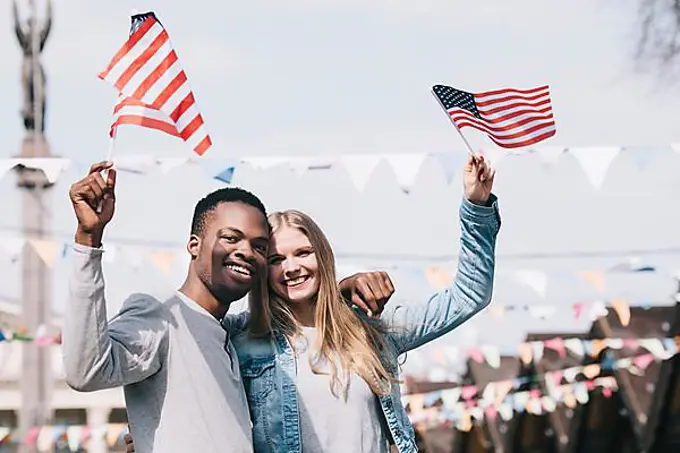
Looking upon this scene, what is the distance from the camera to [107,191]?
4.42m

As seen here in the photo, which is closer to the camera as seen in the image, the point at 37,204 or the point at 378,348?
the point at 378,348

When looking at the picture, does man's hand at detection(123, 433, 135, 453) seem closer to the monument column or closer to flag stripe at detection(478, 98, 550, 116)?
flag stripe at detection(478, 98, 550, 116)

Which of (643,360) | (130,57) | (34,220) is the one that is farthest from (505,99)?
(34,220)

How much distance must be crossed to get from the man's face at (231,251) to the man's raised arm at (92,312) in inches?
16.5

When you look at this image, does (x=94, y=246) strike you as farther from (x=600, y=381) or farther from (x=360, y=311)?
(x=600, y=381)

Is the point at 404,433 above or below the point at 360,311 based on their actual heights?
below

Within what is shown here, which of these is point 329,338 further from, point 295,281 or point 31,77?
point 31,77

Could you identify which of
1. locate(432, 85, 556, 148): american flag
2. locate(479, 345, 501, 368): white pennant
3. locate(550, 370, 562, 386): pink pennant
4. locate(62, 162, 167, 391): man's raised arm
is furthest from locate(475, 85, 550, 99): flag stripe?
locate(550, 370, 562, 386): pink pennant

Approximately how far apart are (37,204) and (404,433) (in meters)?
25.7

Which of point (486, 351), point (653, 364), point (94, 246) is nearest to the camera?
point (94, 246)

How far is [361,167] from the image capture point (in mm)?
9523

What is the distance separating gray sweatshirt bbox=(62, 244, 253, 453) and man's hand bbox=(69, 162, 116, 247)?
0.83 feet

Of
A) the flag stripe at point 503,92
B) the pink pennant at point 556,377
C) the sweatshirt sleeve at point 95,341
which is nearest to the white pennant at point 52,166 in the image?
the flag stripe at point 503,92

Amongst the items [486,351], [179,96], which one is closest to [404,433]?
[179,96]
